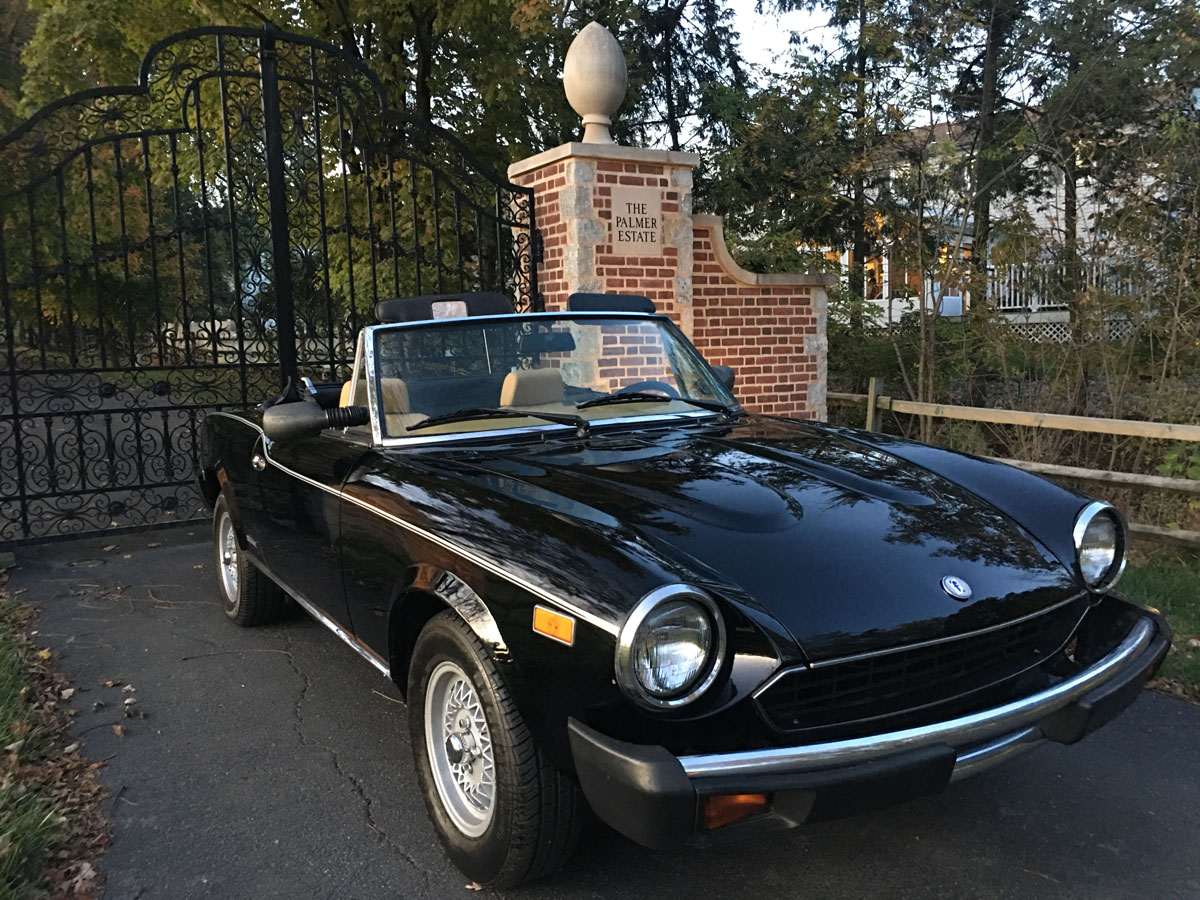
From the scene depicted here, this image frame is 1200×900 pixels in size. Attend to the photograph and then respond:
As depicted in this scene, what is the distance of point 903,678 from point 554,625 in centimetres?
87

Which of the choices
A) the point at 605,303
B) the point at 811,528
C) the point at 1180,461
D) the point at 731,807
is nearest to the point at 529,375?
the point at 605,303

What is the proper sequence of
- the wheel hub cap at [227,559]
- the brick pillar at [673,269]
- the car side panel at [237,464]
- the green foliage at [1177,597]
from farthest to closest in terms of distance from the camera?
the brick pillar at [673,269] → the wheel hub cap at [227,559] → the car side panel at [237,464] → the green foliage at [1177,597]

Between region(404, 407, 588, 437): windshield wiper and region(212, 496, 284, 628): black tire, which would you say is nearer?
region(404, 407, 588, 437): windshield wiper

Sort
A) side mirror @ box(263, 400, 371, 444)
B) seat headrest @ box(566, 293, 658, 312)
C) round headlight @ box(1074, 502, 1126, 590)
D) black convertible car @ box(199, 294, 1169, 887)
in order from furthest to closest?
seat headrest @ box(566, 293, 658, 312), side mirror @ box(263, 400, 371, 444), round headlight @ box(1074, 502, 1126, 590), black convertible car @ box(199, 294, 1169, 887)

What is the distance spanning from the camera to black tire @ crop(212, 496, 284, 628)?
15.6 ft

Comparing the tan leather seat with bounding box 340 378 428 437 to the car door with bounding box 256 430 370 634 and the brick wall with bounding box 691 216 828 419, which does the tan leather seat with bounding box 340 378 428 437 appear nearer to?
the car door with bounding box 256 430 370 634

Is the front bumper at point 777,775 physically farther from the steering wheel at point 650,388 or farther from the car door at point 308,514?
the steering wheel at point 650,388

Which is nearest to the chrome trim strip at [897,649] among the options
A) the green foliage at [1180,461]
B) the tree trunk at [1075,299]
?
the green foliage at [1180,461]

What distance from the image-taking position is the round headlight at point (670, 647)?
2043 mm

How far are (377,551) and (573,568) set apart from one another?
98 cm

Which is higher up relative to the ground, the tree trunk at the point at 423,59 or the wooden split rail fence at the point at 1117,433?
the tree trunk at the point at 423,59

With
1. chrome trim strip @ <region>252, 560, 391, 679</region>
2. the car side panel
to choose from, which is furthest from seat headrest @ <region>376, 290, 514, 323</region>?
chrome trim strip @ <region>252, 560, 391, 679</region>

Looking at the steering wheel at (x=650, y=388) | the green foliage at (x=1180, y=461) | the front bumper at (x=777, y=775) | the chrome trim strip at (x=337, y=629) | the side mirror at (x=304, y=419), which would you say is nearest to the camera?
the front bumper at (x=777, y=775)

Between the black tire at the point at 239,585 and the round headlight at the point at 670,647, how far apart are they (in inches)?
121
